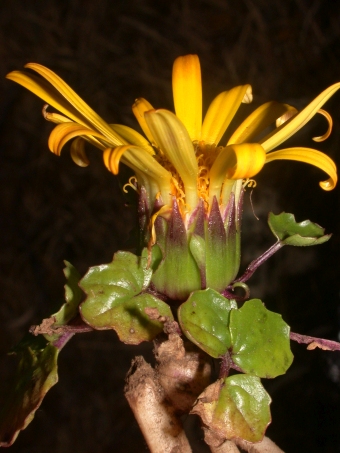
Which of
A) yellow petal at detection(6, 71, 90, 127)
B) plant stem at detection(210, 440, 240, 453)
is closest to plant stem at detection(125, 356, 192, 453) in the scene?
plant stem at detection(210, 440, 240, 453)

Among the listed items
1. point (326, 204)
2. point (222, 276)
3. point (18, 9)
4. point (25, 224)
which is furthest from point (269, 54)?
point (222, 276)

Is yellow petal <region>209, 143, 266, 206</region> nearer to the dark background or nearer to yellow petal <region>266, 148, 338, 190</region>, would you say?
yellow petal <region>266, 148, 338, 190</region>

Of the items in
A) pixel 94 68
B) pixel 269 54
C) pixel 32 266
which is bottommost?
pixel 32 266

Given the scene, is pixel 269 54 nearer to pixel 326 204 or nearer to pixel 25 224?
pixel 326 204

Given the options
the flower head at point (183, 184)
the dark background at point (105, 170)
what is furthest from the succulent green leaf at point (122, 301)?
the dark background at point (105, 170)

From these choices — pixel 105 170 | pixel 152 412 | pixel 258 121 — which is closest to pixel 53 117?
pixel 258 121

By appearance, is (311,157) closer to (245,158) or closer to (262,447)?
(245,158)

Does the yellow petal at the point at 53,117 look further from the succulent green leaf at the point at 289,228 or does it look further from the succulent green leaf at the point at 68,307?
the succulent green leaf at the point at 289,228
